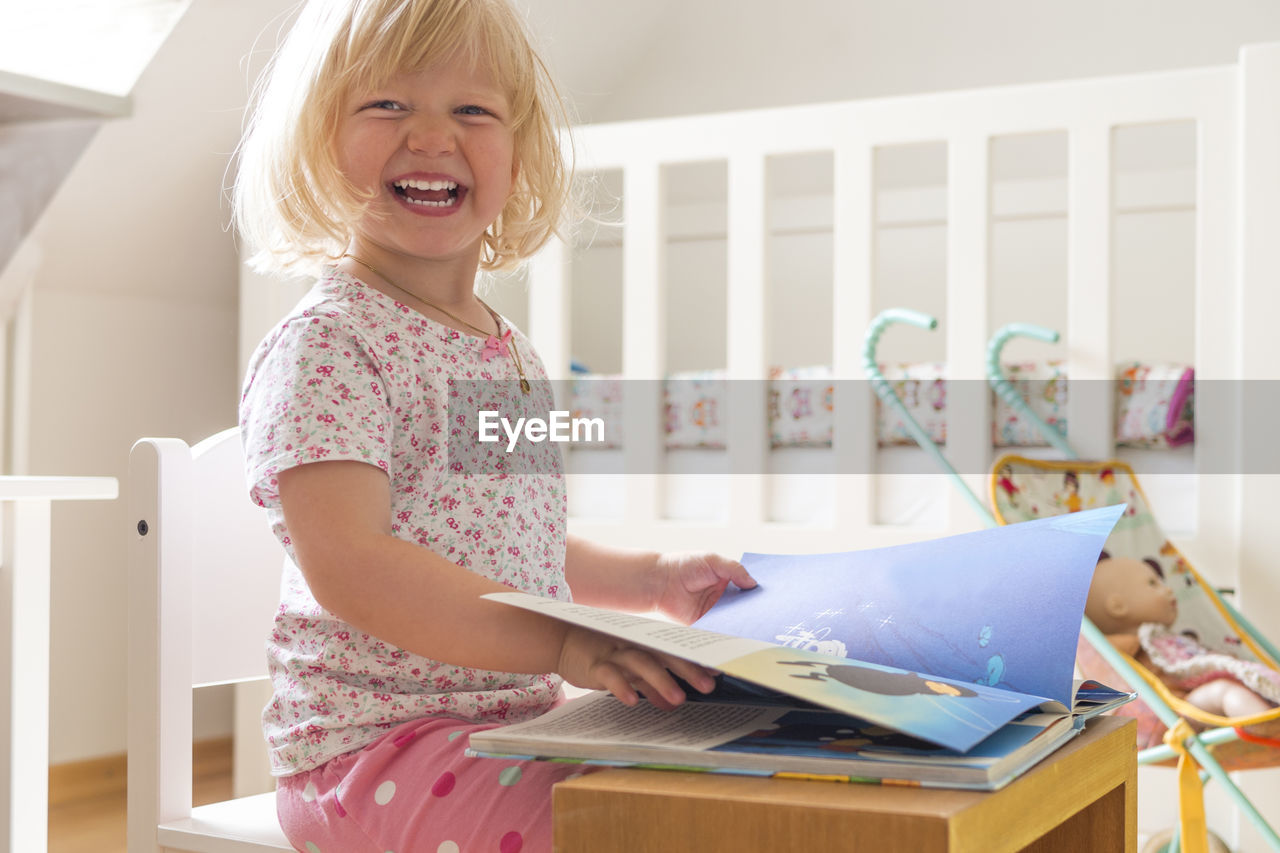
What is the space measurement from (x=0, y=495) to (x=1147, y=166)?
2058 millimetres

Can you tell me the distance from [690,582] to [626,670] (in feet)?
0.85

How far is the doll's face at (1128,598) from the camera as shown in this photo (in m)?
1.44

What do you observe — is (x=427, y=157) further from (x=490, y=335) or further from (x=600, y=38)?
(x=600, y=38)

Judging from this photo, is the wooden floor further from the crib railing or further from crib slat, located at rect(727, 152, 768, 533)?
crib slat, located at rect(727, 152, 768, 533)

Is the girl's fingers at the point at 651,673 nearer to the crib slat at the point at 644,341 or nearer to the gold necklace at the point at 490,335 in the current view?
the gold necklace at the point at 490,335

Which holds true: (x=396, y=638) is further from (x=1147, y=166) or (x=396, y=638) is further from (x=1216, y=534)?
(x=1147, y=166)

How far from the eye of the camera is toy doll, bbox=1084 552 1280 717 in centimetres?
126

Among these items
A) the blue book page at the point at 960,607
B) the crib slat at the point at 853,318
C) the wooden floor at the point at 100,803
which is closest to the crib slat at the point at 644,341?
the crib slat at the point at 853,318

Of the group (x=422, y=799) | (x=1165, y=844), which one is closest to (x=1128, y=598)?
(x=1165, y=844)

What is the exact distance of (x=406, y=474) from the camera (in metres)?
0.64

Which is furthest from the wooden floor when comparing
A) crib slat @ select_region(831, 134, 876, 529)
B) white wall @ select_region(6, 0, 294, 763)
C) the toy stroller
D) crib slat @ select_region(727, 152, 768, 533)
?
the toy stroller

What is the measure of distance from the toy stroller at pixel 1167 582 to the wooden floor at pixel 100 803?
3.95ft

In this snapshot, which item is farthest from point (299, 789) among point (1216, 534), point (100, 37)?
point (100, 37)

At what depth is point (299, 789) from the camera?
610mm
